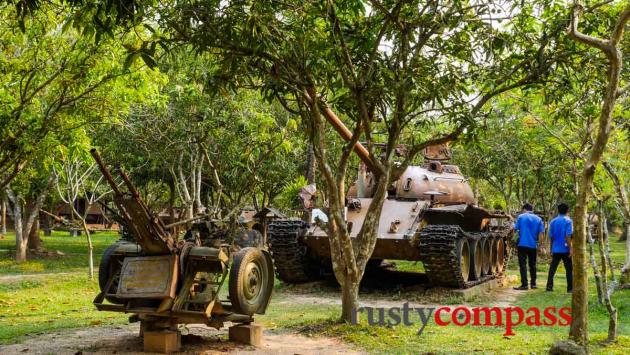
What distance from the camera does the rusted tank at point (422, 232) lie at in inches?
518

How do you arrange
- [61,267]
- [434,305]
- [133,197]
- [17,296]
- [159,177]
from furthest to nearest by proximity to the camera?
[159,177]
[61,267]
[17,296]
[434,305]
[133,197]

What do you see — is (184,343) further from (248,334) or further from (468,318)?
(468,318)

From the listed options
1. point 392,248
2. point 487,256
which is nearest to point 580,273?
point 392,248

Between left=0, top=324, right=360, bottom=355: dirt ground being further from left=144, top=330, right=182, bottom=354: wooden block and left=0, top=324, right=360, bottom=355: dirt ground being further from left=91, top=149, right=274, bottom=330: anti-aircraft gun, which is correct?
left=91, top=149, right=274, bottom=330: anti-aircraft gun

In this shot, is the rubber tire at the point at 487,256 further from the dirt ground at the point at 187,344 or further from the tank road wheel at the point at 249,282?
the tank road wheel at the point at 249,282

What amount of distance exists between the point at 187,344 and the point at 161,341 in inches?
23.8

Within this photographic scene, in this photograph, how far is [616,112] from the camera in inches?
430

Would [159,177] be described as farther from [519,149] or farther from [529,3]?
[529,3]

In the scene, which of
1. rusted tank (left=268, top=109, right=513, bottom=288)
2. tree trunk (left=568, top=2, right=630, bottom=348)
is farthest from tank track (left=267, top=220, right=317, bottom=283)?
A: tree trunk (left=568, top=2, right=630, bottom=348)

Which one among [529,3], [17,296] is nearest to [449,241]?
[529,3]

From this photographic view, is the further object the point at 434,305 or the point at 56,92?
the point at 434,305

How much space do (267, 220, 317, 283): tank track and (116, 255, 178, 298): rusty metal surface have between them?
21.6 feet

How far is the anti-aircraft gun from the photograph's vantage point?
761cm

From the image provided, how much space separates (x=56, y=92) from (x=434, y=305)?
293 inches
